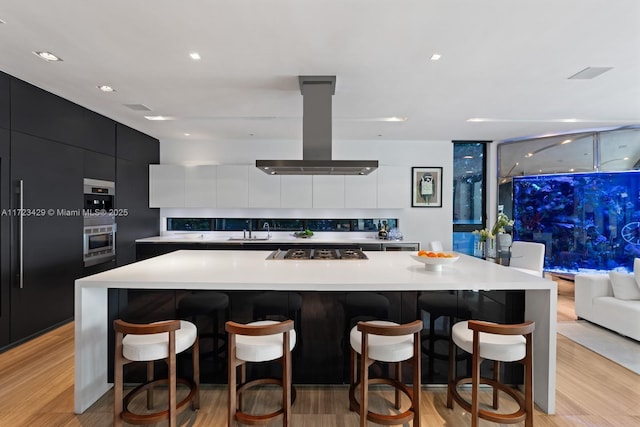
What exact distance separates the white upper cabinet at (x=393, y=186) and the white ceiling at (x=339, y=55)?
1254 millimetres

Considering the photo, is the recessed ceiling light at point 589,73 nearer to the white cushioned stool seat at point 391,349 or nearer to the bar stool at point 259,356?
the white cushioned stool seat at point 391,349

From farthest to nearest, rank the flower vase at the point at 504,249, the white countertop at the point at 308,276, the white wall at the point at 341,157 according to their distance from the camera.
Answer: the white wall at the point at 341,157
the flower vase at the point at 504,249
the white countertop at the point at 308,276

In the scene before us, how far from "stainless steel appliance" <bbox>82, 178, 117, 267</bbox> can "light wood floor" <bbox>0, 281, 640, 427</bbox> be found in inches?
56.7

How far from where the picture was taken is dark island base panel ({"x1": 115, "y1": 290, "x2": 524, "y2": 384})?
93.1 inches

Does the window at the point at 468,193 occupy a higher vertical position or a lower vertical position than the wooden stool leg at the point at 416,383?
higher

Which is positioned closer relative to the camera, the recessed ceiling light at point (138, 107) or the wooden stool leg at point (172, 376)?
the wooden stool leg at point (172, 376)

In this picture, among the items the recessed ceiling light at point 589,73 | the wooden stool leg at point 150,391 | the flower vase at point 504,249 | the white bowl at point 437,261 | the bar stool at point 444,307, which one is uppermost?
the recessed ceiling light at point 589,73

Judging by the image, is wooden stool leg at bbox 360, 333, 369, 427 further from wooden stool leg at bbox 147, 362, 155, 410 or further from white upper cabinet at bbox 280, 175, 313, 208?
white upper cabinet at bbox 280, 175, 313, 208

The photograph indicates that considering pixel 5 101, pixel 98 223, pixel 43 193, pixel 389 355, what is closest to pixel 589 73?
pixel 389 355

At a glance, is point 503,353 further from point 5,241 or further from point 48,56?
point 5,241

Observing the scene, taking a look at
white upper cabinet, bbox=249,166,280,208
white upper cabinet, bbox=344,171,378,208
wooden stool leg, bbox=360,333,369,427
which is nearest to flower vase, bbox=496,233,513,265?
white upper cabinet, bbox=344,171,378,208

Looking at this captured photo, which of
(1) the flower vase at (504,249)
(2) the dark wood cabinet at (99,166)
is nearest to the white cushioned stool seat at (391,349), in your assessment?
(1) the flower vase at (504,249)

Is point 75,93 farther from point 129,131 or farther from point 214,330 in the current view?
point 214,330

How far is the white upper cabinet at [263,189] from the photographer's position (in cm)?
541
